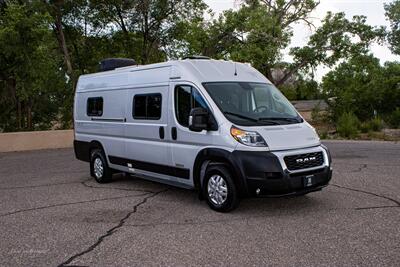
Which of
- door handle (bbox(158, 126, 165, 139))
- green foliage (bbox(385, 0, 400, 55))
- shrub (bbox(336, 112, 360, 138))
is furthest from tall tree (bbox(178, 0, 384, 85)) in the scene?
door handle (bbox(158, 126, 165, 139))

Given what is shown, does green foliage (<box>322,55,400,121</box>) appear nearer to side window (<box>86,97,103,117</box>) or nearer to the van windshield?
side window (<box>86,97,103,117</box>)

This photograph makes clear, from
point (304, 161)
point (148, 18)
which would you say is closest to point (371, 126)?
point (148, 18)

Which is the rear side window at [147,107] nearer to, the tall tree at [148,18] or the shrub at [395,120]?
the tall tree at [148,18]

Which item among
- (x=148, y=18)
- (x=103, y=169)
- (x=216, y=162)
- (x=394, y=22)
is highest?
(x=394, y=22)

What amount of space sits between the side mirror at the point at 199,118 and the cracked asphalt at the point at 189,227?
50.0 inches

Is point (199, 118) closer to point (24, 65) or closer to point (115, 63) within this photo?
point (115, 63)

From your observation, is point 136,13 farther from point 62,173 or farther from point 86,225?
point 86,225

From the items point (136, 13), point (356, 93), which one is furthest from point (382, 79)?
point (136, 13)

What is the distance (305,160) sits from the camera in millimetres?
6109

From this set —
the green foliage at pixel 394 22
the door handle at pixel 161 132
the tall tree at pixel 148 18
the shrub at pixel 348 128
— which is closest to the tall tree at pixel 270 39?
the tall tree at pixel 148 18

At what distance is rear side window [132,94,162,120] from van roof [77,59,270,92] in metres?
0.26

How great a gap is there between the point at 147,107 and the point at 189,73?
3.96ft

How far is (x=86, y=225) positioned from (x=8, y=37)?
1227 centimetres

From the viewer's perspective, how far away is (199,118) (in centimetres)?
624
